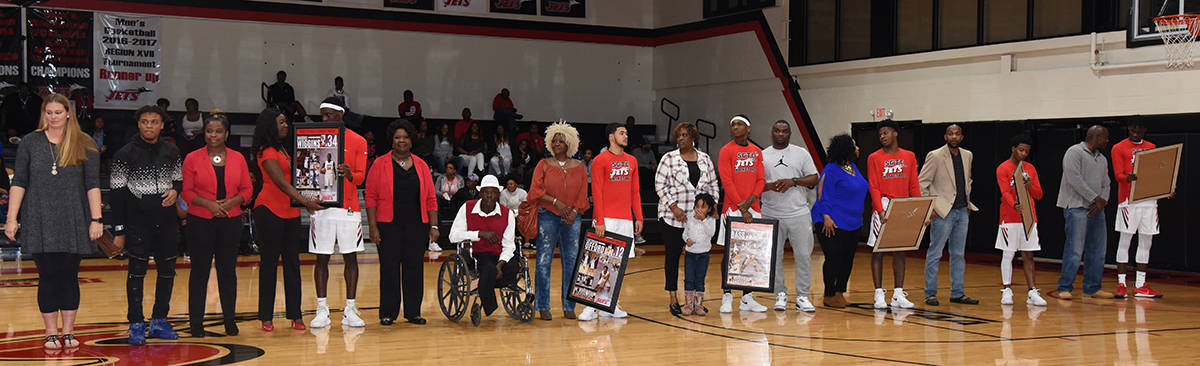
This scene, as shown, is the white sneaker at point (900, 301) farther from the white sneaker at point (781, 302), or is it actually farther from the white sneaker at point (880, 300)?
the white sneaker at point (781, 302)

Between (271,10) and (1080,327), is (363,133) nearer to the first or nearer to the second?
(271,10)

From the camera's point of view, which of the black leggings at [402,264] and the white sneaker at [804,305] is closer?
the black leggings at [402,264]

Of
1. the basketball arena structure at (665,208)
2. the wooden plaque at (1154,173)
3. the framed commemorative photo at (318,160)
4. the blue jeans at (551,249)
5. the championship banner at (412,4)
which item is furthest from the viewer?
the championship banner at (412,4)

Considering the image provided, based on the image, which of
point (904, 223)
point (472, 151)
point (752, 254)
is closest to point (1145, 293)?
point (904, 223)

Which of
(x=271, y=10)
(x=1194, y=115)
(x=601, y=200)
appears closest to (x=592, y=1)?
(x=271, y=10)

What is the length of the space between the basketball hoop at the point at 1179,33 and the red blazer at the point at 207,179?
8777mm

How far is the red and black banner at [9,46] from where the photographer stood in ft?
60.3

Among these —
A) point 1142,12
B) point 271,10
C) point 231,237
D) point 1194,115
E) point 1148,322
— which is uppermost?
point 271,10

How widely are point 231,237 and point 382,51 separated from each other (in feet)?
47.8

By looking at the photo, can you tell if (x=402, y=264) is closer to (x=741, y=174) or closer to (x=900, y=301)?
(x=741, y=174)

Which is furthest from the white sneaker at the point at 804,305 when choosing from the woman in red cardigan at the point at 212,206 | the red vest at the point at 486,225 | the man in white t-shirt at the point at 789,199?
the woman in red cardigan at the point at 212,206

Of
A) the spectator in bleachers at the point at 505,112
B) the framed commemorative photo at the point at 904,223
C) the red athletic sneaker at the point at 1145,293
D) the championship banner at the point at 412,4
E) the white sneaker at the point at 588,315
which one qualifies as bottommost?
the red athletic sneaker at the point at 1145,293

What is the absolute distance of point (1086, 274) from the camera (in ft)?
34.7

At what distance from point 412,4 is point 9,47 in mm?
7100
